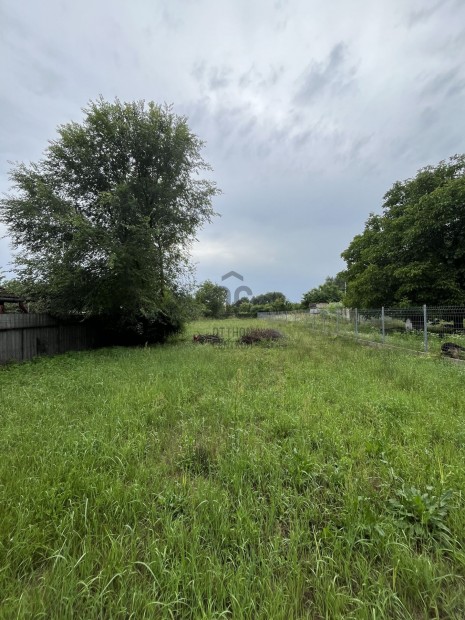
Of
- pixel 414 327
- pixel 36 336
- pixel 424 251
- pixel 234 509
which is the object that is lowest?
pixel 234 509

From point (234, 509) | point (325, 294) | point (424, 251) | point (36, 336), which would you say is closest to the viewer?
point (234, 509)

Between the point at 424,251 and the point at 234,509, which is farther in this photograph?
the point at 424,251

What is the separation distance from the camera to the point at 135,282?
9367 mm

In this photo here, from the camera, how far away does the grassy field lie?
1310 millimetres

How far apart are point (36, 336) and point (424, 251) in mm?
16434

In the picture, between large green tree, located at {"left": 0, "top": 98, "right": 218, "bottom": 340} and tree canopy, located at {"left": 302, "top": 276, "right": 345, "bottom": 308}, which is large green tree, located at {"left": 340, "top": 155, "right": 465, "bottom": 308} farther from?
tree canopy, located at {"left": 302, "top": 276, "right": 345, "bottom": 308}

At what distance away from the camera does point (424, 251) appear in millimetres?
13328

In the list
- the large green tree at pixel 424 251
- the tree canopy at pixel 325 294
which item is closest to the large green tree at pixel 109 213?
the large green tree at pixel 424 251

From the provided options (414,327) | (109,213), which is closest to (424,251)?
(414,327)

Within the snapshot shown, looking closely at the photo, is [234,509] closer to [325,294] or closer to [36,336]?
[36,336]

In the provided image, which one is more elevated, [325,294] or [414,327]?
[325,294]

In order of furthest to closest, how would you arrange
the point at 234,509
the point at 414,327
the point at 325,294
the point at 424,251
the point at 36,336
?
the point at 325,294
the point at 424,251
the point at 414,327
the point at 36,336
the point at 234,509

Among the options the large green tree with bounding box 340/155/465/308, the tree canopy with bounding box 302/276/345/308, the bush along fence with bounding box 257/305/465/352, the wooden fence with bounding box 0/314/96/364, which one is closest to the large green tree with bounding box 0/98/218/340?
the wooden fence with bounding box 0/314/96/364

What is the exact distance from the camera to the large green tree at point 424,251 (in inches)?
481
